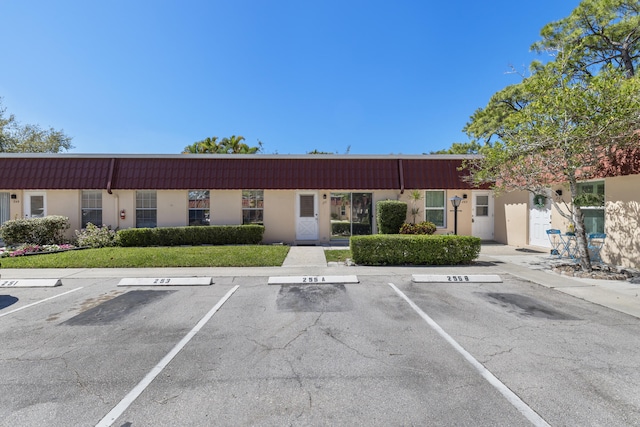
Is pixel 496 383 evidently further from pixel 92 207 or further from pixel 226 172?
pixel 92 207

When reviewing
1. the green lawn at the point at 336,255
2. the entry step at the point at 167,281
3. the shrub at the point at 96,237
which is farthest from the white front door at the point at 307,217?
the shrub at the point at 96,237

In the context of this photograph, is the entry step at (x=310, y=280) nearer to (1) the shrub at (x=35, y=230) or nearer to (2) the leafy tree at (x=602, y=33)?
(1) the shrub at (x=35, y=230)

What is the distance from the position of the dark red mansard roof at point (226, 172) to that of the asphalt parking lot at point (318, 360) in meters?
8.33

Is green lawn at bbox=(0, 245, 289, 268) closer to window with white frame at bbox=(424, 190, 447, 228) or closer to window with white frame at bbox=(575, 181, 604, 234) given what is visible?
window with white frame at bbox=(424, 190, 447, 228)

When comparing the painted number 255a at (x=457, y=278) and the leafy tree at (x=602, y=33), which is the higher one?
the leafy tree at (x=602, y=33)

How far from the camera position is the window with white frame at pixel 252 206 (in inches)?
574

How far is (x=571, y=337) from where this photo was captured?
165 inches

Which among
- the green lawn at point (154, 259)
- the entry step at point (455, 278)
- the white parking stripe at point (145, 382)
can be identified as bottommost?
the white parking stripe at point (145, 382)

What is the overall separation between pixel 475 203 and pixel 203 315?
46.4 feet

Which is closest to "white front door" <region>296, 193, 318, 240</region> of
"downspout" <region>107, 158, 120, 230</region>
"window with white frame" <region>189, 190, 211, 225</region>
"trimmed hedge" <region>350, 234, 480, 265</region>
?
"window with white frame" <region>189, 190, 211, 225</region>

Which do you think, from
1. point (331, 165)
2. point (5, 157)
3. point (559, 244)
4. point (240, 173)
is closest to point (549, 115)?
point (559, 244)

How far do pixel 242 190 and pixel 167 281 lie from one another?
301 inches

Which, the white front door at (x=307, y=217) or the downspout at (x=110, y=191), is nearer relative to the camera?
the downspout at (x=110, y=191)

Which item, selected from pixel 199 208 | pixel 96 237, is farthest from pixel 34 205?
pixel 199 208
